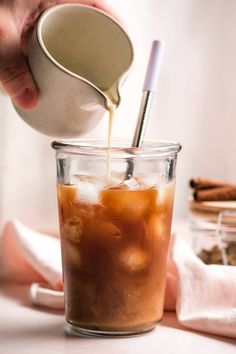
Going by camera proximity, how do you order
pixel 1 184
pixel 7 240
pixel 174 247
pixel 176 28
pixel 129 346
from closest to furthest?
1. pixel 129 346
2. pixel 174 247
3. pixel 7 240
4. pixel 1 184
5. pixel 176 28

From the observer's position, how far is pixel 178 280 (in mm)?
1254

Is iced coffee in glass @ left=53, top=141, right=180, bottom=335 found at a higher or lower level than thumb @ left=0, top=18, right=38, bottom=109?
lower

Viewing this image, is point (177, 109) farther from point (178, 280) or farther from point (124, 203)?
point (124, 203)

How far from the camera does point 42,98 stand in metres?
1.15

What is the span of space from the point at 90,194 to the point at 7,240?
47 cm

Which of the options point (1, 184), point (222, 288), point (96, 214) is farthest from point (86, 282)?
point (1, 184)

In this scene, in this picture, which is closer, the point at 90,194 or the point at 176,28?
the point at 90,194

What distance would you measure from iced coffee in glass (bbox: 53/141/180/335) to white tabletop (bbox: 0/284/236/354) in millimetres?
27

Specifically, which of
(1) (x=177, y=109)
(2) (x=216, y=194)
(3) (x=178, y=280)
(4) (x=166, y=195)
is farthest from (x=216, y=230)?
(1) (x=177, y=109)

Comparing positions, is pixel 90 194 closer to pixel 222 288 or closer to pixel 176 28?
pixel 222 288

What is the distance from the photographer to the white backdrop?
67.1 inches

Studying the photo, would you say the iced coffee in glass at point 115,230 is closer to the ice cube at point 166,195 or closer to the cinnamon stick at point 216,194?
the ice cube at point 166,195

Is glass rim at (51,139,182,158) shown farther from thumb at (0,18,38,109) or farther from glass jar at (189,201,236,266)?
glass jar at (189,201,236,266)

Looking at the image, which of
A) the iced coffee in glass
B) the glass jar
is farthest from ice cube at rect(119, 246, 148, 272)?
the glass jar
